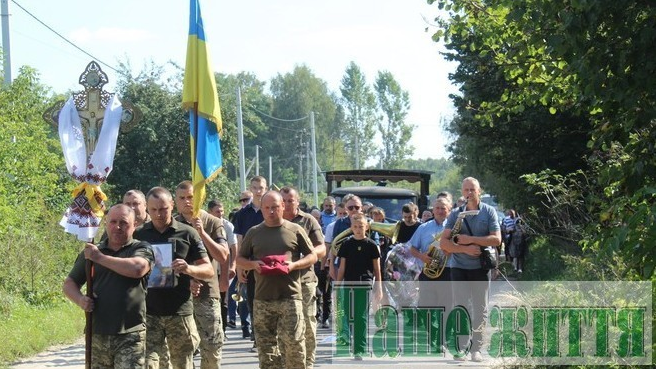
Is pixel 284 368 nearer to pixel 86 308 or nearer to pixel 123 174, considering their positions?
pixel 86 308

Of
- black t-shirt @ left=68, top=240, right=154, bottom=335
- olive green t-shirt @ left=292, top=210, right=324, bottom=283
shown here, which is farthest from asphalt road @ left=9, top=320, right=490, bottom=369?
black t-shirt @ left=68, top=240, right=154, bottom=335

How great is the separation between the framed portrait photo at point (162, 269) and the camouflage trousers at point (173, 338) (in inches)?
11.1

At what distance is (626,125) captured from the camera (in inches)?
348

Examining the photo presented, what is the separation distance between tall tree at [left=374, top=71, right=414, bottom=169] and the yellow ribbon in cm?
11481

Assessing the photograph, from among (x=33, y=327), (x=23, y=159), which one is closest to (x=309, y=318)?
(x=33, y=327)

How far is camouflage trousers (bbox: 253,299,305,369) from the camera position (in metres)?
10.1

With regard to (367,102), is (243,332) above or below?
below

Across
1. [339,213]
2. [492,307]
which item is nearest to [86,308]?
[492,307]

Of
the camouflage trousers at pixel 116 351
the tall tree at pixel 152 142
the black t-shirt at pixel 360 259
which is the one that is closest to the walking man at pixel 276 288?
the camouflage trousers at pixel 116 351

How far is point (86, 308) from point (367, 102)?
117 meters

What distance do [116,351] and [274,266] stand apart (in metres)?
2.40

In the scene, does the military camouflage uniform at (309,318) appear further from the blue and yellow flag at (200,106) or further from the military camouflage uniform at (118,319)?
the military camouflage uniform at (118,319)

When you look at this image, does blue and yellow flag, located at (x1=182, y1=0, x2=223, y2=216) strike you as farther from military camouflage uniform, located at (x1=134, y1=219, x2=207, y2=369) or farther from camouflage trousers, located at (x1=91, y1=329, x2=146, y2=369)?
camouflage trousers, located at (x1=91, y1=329, x2=146, y2=369)

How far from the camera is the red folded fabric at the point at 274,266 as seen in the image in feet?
32.9
